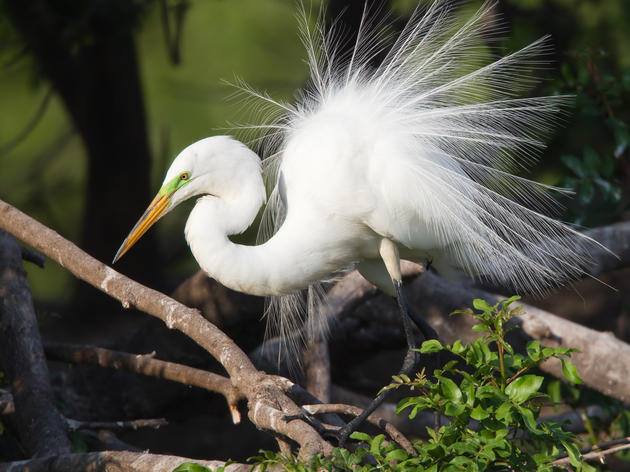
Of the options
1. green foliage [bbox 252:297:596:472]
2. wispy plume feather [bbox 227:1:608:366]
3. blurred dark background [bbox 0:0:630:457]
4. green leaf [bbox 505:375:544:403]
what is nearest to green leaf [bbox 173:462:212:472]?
green foliage [bbox 252:297:596:472]

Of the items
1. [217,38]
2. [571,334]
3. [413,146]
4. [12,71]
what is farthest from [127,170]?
[217,38]

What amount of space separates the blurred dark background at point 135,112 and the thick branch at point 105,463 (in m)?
0.87

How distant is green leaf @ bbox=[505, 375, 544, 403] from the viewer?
117 centimetres

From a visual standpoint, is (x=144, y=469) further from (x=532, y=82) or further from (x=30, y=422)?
(x=532, y=82)

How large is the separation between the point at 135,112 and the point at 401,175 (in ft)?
9.05

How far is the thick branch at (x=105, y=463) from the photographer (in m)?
1.48

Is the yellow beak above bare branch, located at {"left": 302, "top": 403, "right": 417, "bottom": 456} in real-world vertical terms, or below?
above

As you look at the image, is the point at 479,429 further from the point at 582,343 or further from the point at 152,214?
the point at 582,343

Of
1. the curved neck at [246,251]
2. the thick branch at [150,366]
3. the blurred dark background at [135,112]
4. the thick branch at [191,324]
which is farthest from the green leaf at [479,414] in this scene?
the blurred dark background at [135,112]

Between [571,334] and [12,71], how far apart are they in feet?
11.1

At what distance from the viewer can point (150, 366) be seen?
2053mm

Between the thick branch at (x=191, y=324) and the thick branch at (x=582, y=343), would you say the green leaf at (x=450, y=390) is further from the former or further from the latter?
the thick branch at (x=582, y=343)

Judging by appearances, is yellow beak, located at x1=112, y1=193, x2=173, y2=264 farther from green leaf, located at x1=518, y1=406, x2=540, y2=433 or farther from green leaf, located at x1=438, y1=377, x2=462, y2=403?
green leaf, located at x1=518, y1=406, x2=540, y2=433

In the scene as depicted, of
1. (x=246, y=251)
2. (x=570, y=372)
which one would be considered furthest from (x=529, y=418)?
(x=246, y=251)
